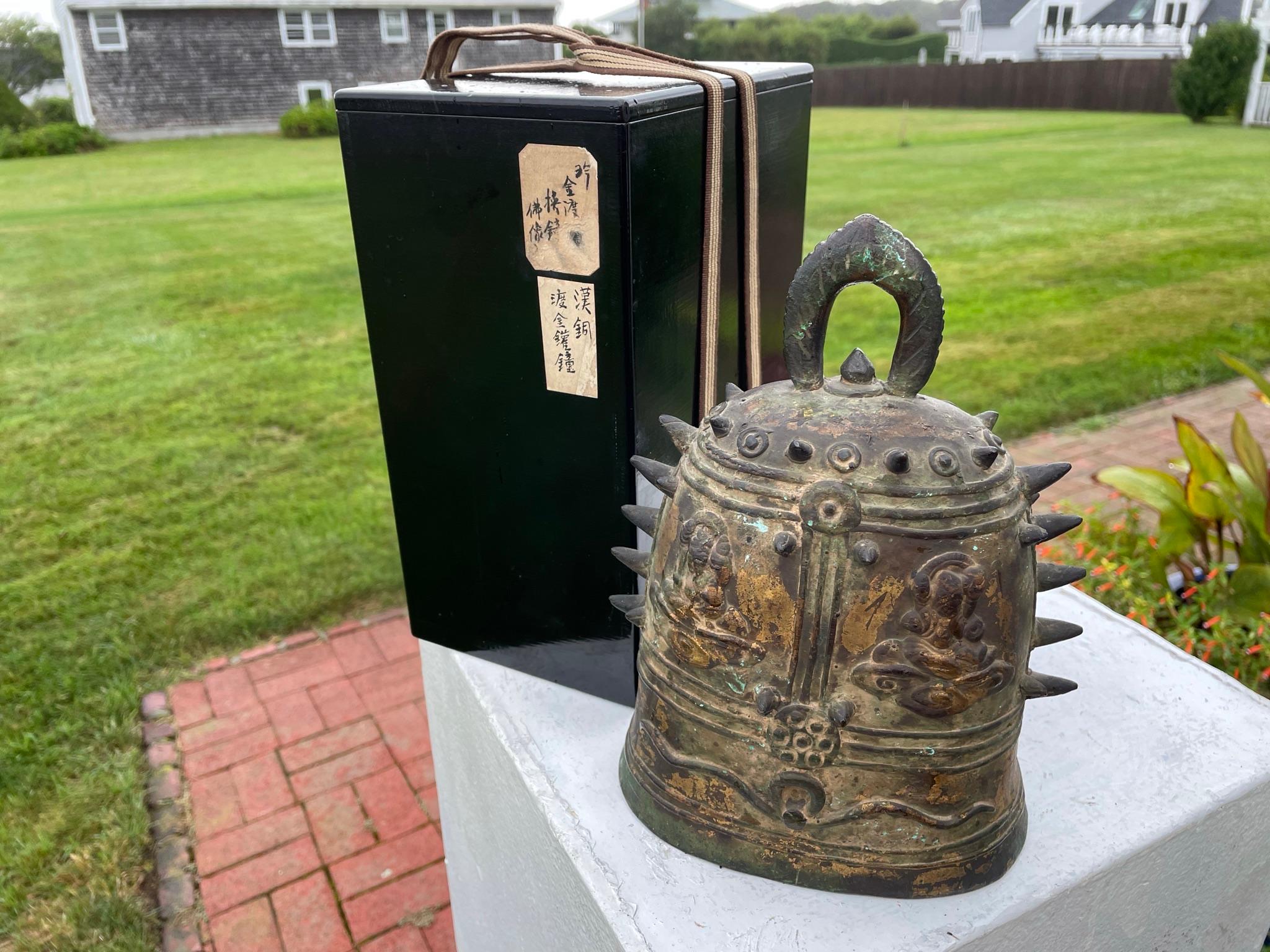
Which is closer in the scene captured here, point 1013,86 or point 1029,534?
point 1029,534

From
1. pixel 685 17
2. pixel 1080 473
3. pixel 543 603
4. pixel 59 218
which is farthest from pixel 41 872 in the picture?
pixel 685 17

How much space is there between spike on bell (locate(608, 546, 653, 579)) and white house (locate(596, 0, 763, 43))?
85.7ft

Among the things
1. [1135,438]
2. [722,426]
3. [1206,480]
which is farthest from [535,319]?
[1135,438]

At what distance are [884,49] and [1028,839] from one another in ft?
130

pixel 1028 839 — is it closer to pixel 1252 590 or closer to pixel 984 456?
pixel 984 456

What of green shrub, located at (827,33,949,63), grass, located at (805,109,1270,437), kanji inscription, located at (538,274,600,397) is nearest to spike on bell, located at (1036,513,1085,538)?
kanji inscription, located at (538,274,600,397)

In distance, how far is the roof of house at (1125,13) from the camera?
1248 inches

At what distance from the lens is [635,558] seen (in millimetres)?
1271

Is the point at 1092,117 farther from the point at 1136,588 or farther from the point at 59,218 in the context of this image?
the point at 1136,588

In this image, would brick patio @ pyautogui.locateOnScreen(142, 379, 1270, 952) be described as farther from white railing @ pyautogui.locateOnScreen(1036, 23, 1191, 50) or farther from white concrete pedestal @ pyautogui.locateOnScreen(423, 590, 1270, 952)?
white railing @ pyautogui.locateOnScreen(1036, 23, 1191, 50)

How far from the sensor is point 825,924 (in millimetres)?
1134

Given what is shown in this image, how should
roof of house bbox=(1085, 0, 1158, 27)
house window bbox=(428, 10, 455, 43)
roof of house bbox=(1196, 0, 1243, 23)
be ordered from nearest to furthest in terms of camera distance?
1. house window bbox=(428, 10, 455, 43)
2. roof of house bbox=(1196, 0, 1243, 23)
3. roof of house bbox=(1085, 0, 1158, 27)

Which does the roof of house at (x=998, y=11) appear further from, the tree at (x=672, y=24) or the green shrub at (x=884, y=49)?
the tree at (x=672, y=24)

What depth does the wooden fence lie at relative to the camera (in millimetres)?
20891
